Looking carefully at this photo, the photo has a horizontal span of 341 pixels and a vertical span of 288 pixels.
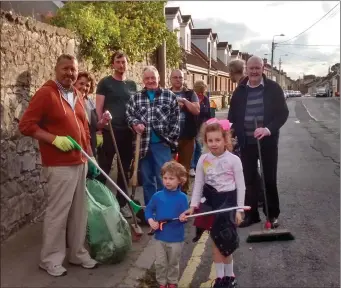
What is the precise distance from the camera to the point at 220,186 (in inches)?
156

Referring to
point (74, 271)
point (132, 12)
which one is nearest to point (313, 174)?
point (132, 12)

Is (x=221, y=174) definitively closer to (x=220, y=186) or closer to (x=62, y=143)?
(x=220, y=186)

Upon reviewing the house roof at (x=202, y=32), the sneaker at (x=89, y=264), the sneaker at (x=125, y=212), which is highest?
the house roof at (x=202, y=32)

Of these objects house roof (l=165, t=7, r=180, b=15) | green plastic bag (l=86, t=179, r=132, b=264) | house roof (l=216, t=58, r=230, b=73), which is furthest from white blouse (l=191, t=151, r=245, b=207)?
house roof (l=216, t=58, r=230, b=73)

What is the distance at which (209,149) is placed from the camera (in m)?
4.00

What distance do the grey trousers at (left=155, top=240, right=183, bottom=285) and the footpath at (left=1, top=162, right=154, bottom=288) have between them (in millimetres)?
292

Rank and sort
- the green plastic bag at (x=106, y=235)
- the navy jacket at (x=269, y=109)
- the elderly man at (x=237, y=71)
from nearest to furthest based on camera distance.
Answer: the green plastic bag at (x=106, y=235), the navy jacket at (x=269, y=109), the elderly man at (x=237, y=71)

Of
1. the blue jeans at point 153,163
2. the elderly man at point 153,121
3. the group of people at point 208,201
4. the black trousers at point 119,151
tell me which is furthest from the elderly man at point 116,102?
the group of people at point 208,201

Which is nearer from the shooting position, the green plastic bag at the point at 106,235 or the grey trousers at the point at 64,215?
the grey trousers at the point at 64,215

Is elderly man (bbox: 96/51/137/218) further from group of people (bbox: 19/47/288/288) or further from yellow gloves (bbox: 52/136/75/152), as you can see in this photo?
yellow gloves (bbox: 52/136/75/152)

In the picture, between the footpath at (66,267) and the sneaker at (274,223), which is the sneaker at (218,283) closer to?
the footpath at (66,267)

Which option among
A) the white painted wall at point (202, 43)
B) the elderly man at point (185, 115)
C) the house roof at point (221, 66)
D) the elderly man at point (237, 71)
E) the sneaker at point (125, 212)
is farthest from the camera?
the house roof at point (221, 66)

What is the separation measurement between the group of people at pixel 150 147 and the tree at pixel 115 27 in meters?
2.01

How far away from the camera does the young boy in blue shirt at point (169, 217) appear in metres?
3.71
